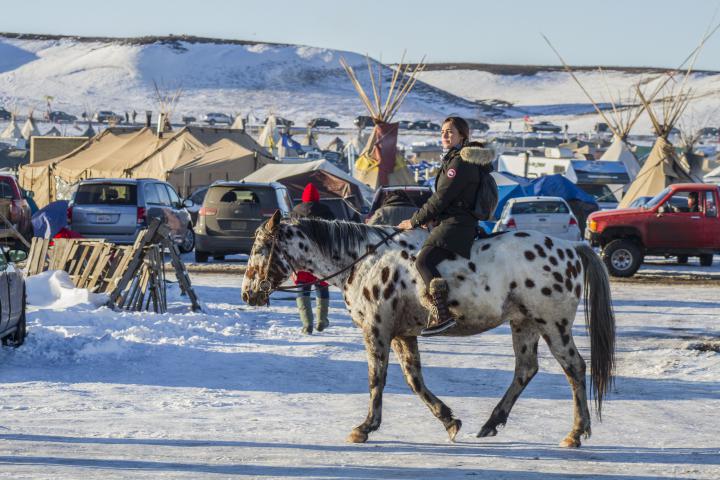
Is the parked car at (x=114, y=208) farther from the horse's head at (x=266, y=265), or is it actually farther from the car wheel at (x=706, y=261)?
the horse's head at (x=266, y=265)

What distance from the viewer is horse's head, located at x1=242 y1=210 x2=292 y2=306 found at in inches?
376

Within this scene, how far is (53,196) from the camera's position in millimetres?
44125

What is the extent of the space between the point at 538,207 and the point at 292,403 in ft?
61.4

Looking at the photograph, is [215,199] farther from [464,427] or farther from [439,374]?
[464,427]

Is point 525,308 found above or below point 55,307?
above

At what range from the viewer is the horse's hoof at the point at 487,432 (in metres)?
9.04

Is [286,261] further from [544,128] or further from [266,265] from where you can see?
[544,128]

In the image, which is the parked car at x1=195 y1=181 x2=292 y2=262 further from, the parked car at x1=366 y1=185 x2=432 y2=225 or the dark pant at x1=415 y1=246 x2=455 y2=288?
the dark pant at x1=415 y1=246 x2=455 y2=288

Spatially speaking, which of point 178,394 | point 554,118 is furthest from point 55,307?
point 554,118

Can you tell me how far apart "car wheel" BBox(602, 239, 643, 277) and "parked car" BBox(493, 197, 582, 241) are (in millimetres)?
3120

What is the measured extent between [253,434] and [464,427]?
163 cm

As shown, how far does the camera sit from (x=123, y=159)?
143ft

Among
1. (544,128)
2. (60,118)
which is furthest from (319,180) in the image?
(60,118)

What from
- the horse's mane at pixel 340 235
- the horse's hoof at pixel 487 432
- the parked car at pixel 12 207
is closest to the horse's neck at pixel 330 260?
the horse's mane at pixel 340 235
